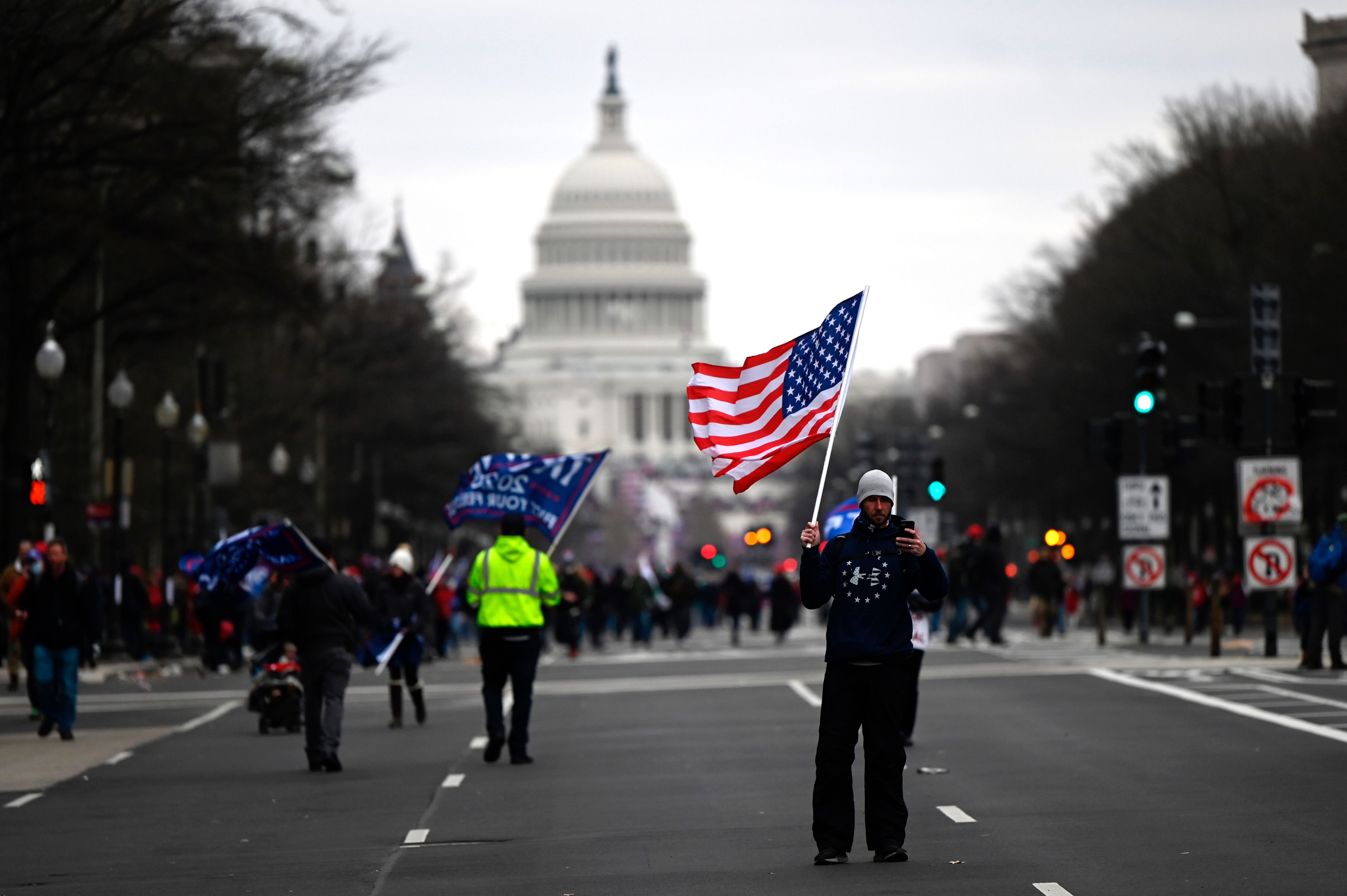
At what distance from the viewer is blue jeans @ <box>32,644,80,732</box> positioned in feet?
78.4

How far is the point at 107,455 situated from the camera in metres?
52.7

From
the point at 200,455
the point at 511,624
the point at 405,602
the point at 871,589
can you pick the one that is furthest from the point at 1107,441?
the point at 871,589

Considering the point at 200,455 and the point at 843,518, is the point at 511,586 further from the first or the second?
the point at 200,455

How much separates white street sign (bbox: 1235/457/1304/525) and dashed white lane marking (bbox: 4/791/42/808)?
685 inches

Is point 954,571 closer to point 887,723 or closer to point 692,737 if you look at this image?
point 692,737

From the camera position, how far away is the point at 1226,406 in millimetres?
34000

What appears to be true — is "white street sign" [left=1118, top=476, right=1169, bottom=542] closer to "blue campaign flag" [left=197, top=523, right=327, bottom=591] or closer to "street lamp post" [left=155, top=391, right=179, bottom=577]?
"street lamp post" [left=155, top=391, right=179, bottom=577]

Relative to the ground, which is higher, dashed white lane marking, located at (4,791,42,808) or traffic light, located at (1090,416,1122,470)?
traffic light, located at (1090,416,1122,470)

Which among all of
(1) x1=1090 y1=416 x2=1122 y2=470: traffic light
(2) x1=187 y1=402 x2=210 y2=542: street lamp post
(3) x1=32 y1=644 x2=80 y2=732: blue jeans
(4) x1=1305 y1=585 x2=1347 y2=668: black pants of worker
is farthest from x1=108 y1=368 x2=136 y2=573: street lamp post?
(4) x1=1305 y1=585 x2=1347 y2=668: black pants of worker

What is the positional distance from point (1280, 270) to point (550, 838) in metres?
40.8

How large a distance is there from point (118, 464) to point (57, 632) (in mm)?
18367

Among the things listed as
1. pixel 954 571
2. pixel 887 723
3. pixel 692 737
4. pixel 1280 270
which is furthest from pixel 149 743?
pixel 1280 270

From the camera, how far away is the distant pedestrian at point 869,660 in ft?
43.3

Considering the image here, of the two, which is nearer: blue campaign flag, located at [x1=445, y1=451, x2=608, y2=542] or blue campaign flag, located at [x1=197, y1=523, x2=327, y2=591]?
blue campaign flag, located at [x1=197, y1=523, x2=327, y2=591]
